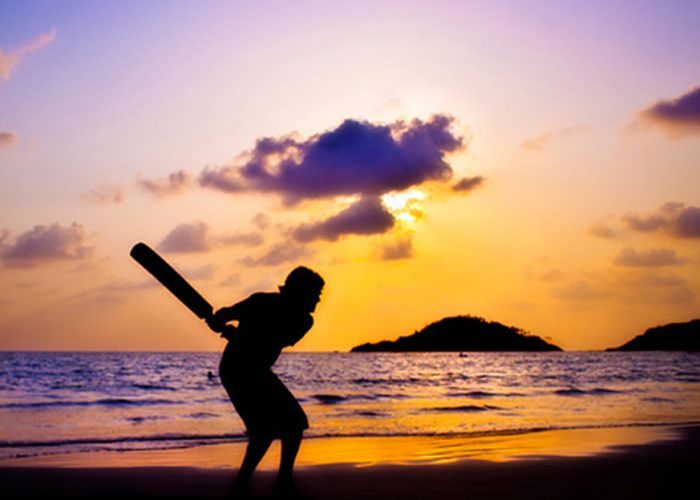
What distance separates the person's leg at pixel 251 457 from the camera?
6.37 meters

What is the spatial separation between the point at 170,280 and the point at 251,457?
5.01ft

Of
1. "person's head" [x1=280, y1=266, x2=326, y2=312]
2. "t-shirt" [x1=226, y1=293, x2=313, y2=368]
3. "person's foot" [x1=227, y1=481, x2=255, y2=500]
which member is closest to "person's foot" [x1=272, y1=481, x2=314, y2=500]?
"person's foot" [x1=227, y1=481, x2=255, y2=500]

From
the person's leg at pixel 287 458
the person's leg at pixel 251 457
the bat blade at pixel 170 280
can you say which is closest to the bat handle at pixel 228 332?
the bat blade at pixel 170 280

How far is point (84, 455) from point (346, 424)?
7331mm

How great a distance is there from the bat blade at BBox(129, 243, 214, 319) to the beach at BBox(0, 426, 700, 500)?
2.10 m

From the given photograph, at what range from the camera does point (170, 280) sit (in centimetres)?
629

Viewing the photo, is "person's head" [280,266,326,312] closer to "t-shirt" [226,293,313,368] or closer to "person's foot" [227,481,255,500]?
"t-shirt" [226,293,313,368]

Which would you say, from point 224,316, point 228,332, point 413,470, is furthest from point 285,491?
point 413,470

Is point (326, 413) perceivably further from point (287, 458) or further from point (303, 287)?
point (303, 287)

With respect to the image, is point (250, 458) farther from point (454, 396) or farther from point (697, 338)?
point (697, 338)

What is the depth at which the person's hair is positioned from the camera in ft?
21.4

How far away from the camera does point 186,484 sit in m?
8.64

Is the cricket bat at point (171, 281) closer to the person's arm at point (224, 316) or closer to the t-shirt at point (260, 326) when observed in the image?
the person's arm at point (224, 316)

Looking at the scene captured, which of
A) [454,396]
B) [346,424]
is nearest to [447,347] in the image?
[454,396]
